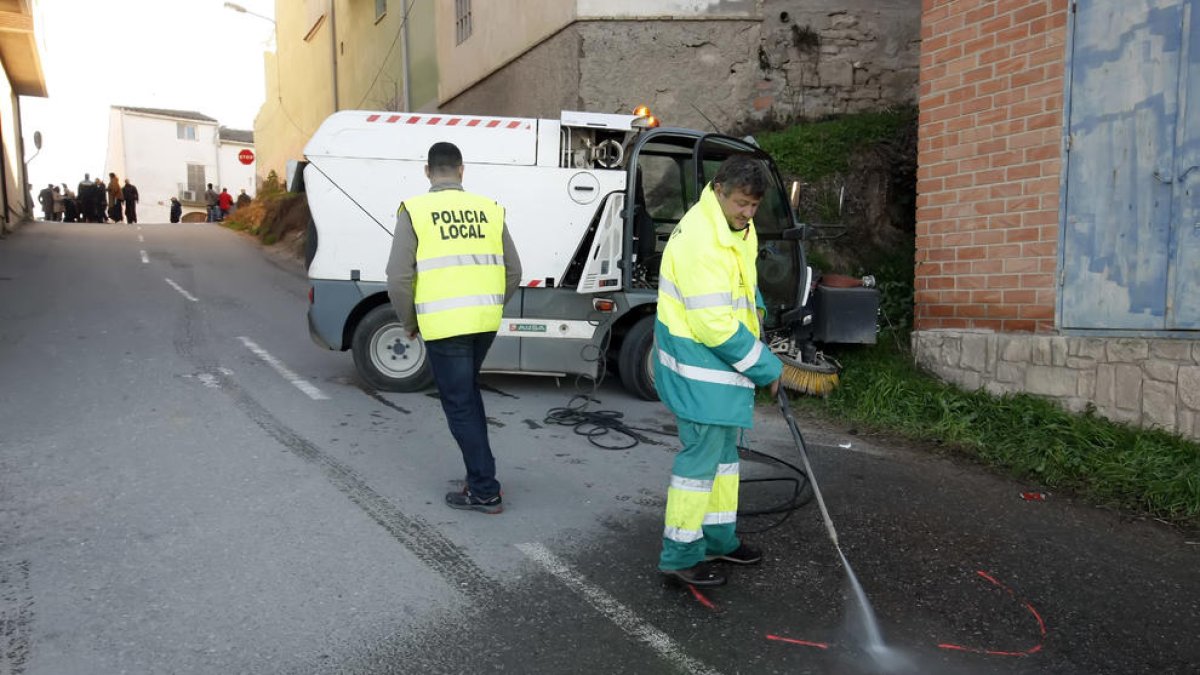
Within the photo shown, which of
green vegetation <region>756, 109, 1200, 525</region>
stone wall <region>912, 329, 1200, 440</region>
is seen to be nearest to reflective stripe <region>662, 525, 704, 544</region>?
green vegetation <region>756, 109, 1200, 525</region>

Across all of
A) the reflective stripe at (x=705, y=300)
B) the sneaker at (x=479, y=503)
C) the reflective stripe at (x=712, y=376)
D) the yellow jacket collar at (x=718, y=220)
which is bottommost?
the sneaker at (x=479, y=503)

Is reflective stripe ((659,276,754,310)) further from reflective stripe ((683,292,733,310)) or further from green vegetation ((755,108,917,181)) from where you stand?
green vegetation ((755,108,917,181))

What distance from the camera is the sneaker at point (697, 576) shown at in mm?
3592

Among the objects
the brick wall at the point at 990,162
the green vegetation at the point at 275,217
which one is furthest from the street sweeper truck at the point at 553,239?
the green vegetation at the point at 275,217

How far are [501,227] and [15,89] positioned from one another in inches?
1163

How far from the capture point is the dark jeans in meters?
4.48

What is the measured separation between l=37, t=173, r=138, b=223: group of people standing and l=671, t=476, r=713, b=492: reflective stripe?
106ft

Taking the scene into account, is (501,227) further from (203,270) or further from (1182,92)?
(203,270)

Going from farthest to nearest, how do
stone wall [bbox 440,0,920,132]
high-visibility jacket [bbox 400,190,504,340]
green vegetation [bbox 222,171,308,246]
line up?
green vegetation [bbox 222,171,308,246] < stone wall [bbox 440,0,920,132] < high-visibility jacket [bbox 400,190,504,340]

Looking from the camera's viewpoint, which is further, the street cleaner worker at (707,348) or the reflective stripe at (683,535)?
the reflective stripe at (683,535)

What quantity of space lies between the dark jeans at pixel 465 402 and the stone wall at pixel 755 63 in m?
8.08

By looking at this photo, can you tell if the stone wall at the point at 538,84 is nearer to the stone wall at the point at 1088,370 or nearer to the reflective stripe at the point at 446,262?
the stone wall at the point at 1088,370

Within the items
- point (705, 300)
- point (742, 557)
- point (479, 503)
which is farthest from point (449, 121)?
point (742, 557)

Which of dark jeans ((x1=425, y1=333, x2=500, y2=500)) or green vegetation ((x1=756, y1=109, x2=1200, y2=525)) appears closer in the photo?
dark jeans ((x1=425, y1=333, x2=500, y2=500))
